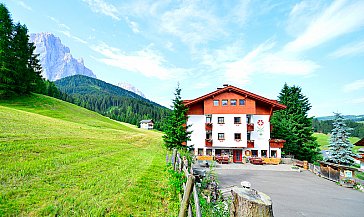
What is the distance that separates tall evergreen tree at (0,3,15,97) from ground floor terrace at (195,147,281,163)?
35488 mm

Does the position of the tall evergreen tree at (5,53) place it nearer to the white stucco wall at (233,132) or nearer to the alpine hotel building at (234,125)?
the alpine hotel building at (234,125)

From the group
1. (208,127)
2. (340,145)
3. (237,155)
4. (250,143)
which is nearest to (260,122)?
(250,143)

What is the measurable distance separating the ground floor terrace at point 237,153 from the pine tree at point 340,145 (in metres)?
6.57

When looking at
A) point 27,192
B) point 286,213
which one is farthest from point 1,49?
point 286,213

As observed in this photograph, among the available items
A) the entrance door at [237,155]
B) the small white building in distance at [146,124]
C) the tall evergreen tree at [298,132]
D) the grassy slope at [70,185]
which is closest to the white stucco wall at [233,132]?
the entrance door at [237,155]

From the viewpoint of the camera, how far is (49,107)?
39.4m

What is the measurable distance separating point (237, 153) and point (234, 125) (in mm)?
4482

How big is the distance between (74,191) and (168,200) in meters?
3.42

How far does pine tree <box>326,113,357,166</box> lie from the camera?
24.8 metres

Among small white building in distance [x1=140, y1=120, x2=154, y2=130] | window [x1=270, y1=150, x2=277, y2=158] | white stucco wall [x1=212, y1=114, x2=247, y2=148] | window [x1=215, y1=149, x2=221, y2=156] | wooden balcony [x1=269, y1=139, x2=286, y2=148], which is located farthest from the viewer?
small white building in distance [x1=140, y1=120, x2=154, y2=130]

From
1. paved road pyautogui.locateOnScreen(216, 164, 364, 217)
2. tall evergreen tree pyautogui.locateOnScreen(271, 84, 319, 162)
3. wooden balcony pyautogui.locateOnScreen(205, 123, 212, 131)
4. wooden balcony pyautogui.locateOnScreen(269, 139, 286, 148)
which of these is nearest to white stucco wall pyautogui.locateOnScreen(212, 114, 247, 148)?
wooden balcony pyautogui.locateOnScreen(205, 123, 212, 131)

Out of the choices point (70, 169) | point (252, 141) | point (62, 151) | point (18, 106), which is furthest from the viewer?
point (18, 106)

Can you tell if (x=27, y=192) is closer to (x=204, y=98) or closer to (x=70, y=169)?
(x=70, y=169)

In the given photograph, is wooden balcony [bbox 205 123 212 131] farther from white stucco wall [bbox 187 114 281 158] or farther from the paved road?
the paved road
